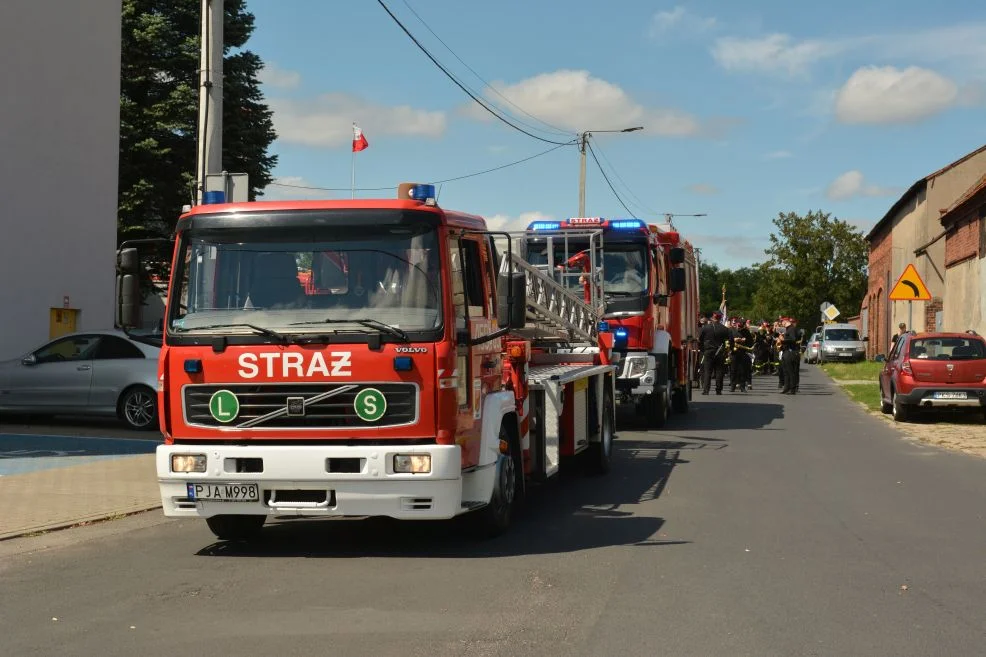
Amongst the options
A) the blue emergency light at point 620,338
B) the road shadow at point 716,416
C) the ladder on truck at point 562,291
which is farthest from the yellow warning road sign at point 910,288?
the ladder on truck at point 562,291

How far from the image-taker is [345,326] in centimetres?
808

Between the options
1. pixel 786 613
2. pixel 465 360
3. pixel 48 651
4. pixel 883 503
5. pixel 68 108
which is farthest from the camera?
pixel 68 108

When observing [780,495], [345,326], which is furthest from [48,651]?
[780,495]

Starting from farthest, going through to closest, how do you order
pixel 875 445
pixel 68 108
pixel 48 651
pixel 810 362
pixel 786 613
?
pixel 810 362 → pixel 68 108 → pixel 875 445 → pixel 786 613 → pixel 48 651

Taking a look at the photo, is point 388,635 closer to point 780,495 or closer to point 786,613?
point 786,613

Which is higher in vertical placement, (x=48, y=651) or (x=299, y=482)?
(x=299, y=482)

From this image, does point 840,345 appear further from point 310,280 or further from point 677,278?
point 310,280

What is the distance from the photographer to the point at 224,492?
820 centimetres

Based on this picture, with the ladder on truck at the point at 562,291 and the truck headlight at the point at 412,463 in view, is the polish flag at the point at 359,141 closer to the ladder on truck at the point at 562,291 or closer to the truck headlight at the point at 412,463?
the ladder on truck at the point at 562,291

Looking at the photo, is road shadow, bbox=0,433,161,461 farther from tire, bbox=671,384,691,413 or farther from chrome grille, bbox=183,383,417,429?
tire, bbox=671,384,691,413

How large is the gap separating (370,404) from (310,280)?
98cm

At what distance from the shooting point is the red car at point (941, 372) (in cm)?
2003

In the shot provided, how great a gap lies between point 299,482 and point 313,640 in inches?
86.7

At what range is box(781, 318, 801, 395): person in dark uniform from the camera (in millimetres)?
29516
